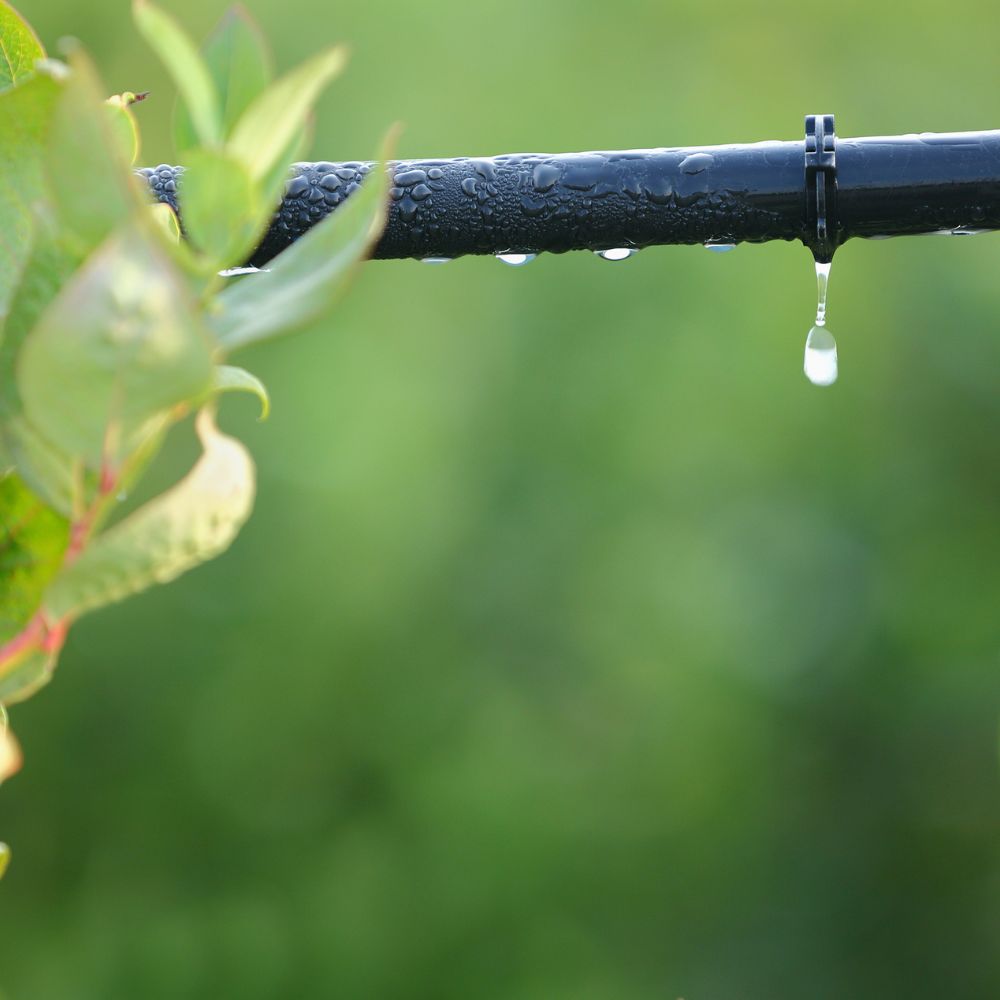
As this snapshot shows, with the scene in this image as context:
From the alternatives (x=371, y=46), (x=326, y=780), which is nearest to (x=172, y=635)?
(x=326, y=780)

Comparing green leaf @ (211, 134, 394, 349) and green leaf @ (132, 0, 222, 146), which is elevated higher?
green leaf @ (132, 0, 222, 146)

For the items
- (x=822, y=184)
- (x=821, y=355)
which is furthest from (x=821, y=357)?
(x=822, y=184)

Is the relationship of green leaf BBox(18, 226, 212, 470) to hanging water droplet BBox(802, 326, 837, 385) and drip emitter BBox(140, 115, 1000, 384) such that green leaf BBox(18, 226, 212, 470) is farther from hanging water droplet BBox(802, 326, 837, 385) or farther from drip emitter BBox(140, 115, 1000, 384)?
hanging water droplet BBox(802, 326, 837, 385)

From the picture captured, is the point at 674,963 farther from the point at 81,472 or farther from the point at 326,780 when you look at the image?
the point at 81,472

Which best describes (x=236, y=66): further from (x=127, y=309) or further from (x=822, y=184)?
(x=822, y=184)

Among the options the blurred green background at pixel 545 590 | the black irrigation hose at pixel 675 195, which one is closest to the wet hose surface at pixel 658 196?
the black irrigation hose at pixel 675 195

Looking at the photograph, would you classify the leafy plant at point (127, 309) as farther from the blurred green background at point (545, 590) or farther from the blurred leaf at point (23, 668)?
the blurred green background at point (545, 590)

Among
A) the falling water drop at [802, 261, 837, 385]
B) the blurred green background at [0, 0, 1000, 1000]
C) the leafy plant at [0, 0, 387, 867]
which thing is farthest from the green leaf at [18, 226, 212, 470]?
the blurred green background at [0, 0, 1000, 1000]
